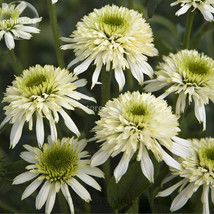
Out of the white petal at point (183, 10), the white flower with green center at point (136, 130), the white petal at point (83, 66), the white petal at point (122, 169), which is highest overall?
the white petal at point (183, 10)

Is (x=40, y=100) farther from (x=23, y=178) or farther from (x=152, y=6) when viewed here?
(x=152, y=6)

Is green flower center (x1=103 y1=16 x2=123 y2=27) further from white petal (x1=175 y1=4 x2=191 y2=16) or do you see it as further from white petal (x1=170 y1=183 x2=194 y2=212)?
white petal (x1=170 y1=183 x2=194 y2=212)

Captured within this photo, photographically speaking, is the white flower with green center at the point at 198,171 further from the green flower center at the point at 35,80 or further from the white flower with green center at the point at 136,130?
the green flower center at the point at 35,80

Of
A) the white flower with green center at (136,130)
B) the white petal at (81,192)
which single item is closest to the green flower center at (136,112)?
the white flower with green center at (136,130)

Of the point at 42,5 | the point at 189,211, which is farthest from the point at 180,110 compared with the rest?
the point at 42,5

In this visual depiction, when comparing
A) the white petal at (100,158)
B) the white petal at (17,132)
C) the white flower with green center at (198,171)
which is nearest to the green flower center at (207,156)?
the white flower with green center at (198,171)

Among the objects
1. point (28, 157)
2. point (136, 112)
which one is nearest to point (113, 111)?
point (136, 112)

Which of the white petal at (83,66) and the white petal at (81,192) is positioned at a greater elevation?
the white petal at (83,66)

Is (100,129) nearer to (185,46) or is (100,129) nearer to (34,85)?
(34,85)
